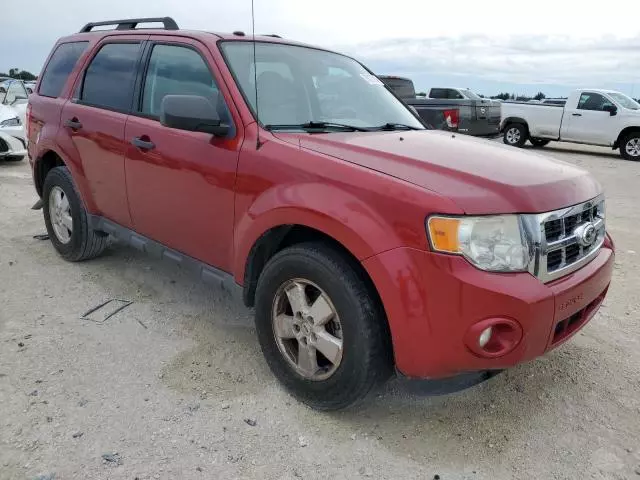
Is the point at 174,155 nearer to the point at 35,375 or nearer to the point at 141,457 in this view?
the point at 35,375

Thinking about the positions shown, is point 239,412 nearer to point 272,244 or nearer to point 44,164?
point 272,244

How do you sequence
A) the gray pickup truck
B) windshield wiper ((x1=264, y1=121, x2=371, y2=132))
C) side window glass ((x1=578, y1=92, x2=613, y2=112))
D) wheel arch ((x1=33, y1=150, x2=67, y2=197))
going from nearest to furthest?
windshield wiper ((x1=264, y1=121, x2=371, y2=132)) < wheel arch ((x1=33, y1=150, x2=67, y2=197)) < the gray pickup truck < side window glass ((x1=578, y1=92, x2=613, y2=112))

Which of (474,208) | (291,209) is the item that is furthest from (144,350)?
(474,208)

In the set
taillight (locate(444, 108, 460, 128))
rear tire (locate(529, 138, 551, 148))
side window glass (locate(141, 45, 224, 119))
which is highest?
side window glass (locate(141, 45, 224, 119))

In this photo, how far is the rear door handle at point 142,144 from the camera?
3.45m

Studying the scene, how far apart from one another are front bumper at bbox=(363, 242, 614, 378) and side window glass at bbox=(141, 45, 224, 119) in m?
1.43

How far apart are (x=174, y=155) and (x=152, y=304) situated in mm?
1262

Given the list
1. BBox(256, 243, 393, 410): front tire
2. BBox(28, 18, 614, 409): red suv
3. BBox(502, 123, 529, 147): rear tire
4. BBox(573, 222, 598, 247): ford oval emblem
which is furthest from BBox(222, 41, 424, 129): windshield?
BBox(502, 123, 529, 147): rear tire

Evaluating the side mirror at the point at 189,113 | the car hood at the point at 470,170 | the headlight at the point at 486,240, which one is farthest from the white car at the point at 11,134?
the headlight at the point at 486,240

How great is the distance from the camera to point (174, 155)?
3281 mm

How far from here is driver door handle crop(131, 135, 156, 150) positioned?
3.45 metres

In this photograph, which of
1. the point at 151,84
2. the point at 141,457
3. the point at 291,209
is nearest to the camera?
the point at 141,457

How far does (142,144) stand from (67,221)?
5.04ft

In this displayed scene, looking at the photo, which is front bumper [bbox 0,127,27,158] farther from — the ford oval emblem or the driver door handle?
the ford oval emblem
